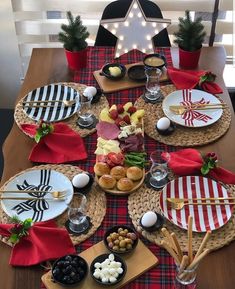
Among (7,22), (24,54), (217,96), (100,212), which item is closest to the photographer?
(100,212)

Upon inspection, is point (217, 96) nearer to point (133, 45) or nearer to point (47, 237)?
point (133, 45)

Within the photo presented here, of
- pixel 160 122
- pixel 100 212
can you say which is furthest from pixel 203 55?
pixel 100 212

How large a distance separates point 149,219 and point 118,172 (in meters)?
0.24

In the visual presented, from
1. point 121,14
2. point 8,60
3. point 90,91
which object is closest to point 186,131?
point 90,91

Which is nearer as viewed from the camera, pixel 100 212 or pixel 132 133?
pixel 100 212

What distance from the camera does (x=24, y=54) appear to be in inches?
118

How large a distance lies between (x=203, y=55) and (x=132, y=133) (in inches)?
29.7

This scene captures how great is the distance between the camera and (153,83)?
2.05 m

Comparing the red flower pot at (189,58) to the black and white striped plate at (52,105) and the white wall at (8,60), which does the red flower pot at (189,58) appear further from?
the white wall at (8,60)

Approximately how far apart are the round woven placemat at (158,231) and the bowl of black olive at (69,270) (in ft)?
0.79

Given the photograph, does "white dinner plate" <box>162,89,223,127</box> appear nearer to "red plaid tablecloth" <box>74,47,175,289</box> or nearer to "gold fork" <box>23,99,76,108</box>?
"red plaid tablecloth" <box>74,47,175,289</box>

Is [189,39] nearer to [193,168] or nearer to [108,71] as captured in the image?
[108,71]

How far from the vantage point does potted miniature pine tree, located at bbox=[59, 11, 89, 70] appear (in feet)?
7.04

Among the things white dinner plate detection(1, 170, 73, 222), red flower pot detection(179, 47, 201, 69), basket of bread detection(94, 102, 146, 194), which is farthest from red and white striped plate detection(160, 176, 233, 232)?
red flower pot detection(179, 47, 201, 69)
